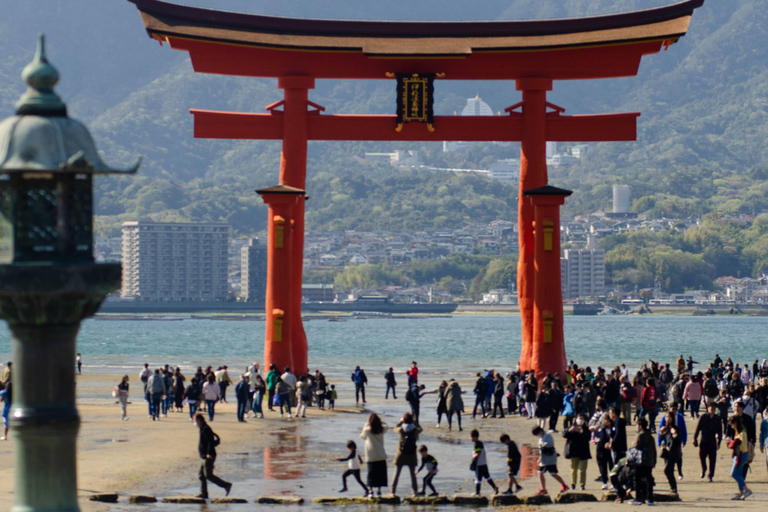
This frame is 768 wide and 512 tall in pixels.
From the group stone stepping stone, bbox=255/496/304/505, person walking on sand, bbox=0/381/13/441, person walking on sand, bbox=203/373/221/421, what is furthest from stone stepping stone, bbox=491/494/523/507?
person walking on sand, bbox=203/373/221/421

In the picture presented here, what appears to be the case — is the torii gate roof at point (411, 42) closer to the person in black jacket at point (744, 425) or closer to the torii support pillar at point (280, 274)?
the torii support pillar at point (280, 274)

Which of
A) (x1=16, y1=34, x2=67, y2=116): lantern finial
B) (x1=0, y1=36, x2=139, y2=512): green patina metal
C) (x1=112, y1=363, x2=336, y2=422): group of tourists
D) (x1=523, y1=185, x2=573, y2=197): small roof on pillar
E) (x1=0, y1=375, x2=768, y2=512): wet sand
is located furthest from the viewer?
(x1=523, y1=185, x2=573, y2=197): small roof on pillar

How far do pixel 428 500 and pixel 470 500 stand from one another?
0.69 metres

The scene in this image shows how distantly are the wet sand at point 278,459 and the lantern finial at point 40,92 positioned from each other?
9.87 m

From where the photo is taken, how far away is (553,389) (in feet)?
94.7

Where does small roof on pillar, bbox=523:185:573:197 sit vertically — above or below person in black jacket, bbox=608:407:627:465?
Answer: above

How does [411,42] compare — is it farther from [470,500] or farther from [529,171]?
[470,500]

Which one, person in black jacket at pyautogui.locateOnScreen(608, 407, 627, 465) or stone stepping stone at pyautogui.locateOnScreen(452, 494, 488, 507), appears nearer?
stone stepping stone at pyautogui.locateOnScreen(452, 494, 488, 507)

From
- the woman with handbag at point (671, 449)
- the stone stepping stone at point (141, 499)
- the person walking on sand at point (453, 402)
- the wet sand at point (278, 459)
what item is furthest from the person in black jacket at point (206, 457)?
the person walking on sand at point (453, 402)

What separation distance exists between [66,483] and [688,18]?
29.8 metres

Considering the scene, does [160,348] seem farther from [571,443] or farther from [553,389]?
[571,443]

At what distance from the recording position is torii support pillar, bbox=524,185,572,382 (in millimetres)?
34406

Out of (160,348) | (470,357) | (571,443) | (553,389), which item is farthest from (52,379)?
(160,348)

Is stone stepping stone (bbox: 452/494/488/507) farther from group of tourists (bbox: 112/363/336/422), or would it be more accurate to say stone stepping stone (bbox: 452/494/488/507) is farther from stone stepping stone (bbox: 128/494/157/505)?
group of tourists (bbox: 112/363/336/422)
